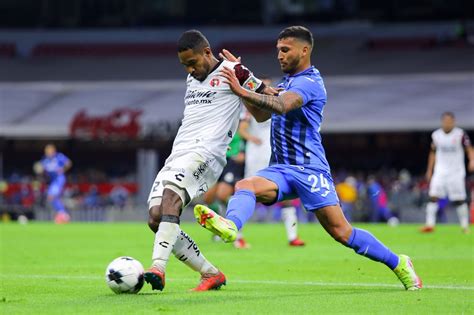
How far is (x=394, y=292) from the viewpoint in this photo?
8.51 m

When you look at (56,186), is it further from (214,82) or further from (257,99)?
(257,99)

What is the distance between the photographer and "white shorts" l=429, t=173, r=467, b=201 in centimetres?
1994

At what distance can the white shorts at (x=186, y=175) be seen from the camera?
810cm

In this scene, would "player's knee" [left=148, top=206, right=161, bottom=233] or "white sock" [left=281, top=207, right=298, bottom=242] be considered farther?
"white sock" [left=281, top=207, right=298, bottom=242]

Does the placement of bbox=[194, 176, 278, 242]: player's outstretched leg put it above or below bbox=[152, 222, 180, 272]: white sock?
above

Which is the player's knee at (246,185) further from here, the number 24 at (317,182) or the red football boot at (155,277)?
the red football boot at (155,277)

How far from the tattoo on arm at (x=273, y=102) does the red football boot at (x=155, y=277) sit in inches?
57.8

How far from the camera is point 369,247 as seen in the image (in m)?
8.41

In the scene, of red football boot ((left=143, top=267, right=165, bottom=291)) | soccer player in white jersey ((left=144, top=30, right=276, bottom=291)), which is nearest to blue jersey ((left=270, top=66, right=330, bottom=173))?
soccer player in white jersey ((left=144, top=30, right=276, bottom=291))

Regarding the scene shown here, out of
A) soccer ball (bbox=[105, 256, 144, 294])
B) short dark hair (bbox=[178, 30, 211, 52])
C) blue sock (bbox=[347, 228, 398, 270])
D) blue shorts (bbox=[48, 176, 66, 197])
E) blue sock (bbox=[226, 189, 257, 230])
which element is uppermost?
short dark hair (bbox=[178, 30, 211, 52])

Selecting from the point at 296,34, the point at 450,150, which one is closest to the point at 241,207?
the point at 296,34

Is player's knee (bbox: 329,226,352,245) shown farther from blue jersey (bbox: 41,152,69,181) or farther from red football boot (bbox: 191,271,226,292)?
blue jersey (bbox: 41,152,69,181)

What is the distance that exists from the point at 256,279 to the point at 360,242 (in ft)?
6.51

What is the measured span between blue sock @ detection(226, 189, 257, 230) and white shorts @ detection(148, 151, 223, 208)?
0.40 meters
